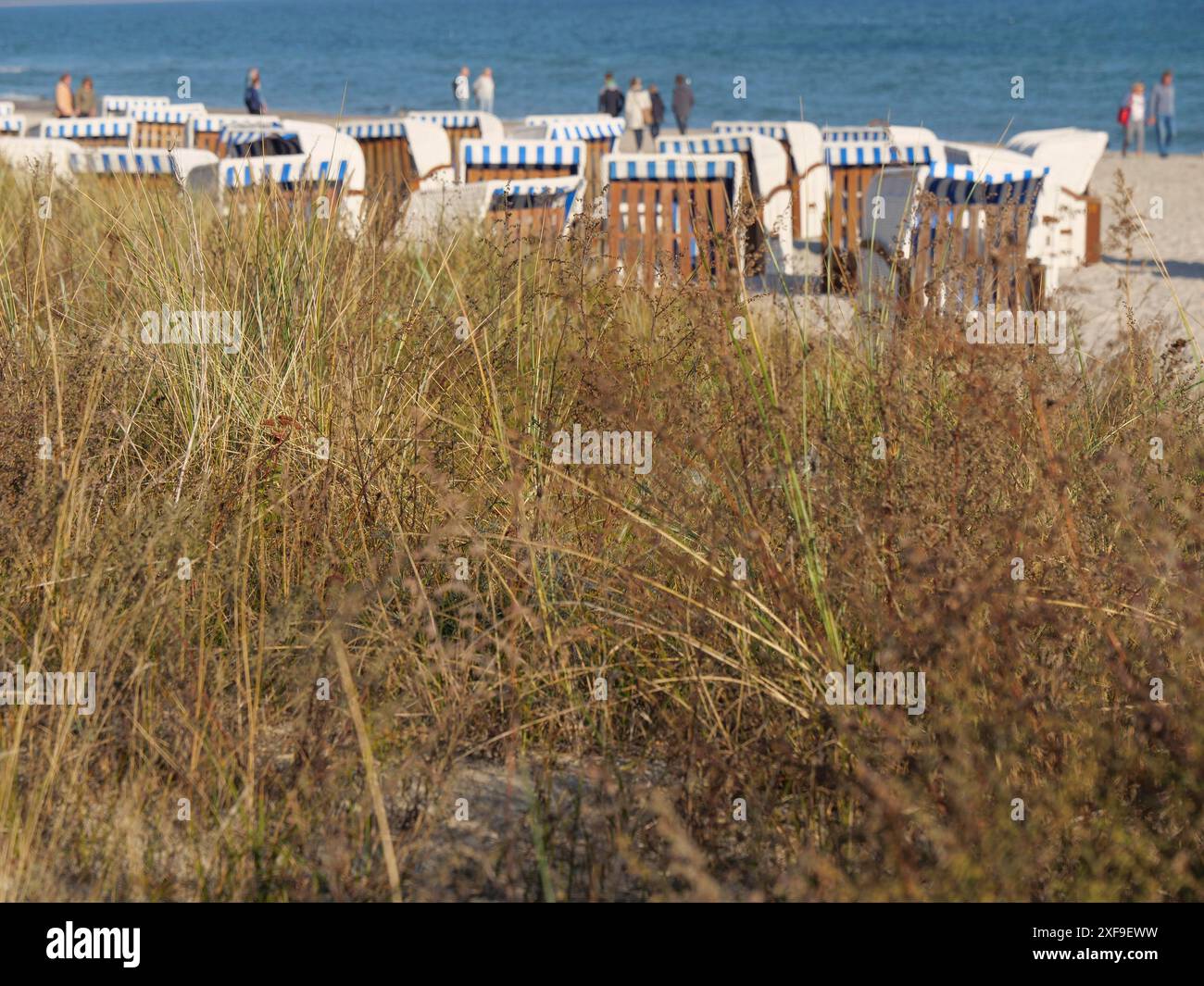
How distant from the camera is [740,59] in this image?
59.0 meters

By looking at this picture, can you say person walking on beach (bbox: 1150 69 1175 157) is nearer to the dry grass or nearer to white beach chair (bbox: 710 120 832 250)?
white beach chair (bbox: 710 120 832 250)

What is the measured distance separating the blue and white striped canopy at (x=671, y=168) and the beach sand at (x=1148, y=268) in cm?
178

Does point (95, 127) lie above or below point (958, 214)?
Result: above

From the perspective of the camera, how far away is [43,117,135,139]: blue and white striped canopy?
522 inches

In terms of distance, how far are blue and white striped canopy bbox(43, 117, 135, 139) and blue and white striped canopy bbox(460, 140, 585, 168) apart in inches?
243

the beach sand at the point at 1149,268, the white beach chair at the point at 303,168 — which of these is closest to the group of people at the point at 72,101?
the white beach chair at the point at 303,168

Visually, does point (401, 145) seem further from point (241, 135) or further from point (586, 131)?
point (586, 131)

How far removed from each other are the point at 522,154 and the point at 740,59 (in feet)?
176

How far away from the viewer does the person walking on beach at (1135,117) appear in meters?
23.5

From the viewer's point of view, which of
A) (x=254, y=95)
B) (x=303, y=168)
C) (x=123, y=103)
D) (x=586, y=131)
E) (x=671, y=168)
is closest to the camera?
(x=303, y=168)

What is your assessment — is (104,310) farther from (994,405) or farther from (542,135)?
(542,135)

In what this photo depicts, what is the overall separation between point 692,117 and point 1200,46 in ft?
83.4

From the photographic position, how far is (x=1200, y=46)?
5303cm

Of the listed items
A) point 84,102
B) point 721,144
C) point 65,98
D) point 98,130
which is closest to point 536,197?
point 721,144
